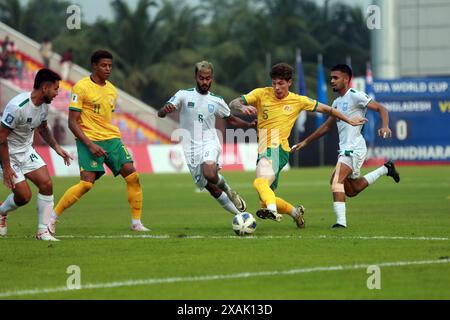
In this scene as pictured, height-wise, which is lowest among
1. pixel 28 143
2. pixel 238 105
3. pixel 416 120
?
pixel 28 143

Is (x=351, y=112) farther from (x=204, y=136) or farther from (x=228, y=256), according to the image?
(x=228, y=256)

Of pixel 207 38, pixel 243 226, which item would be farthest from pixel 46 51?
pixel 243 226

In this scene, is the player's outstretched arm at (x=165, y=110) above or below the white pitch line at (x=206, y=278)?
above

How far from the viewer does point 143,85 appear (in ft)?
220

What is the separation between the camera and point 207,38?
78938mm

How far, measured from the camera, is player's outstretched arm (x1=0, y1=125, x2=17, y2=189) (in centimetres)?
1383

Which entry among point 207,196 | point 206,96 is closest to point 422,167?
point 207,196

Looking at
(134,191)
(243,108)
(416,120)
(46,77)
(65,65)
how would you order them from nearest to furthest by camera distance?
(46,77), (243,108), (134,191), (416,120), (65,65)

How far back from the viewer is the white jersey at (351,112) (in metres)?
16.1

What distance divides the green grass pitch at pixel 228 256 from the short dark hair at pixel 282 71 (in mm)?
2148

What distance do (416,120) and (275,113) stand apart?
102 feet

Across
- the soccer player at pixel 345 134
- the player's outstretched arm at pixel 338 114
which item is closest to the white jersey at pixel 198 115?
the soccer player at pixel 345 134
